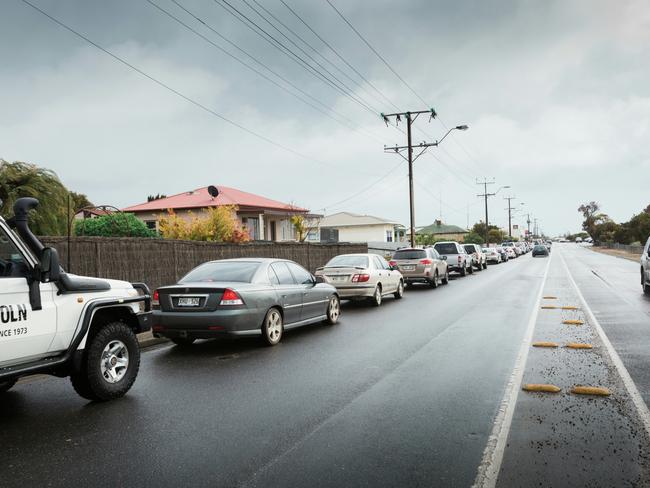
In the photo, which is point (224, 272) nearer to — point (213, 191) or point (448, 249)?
point (448, 249)

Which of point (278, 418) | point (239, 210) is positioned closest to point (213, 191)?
point (239, 210)

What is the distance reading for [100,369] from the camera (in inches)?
239

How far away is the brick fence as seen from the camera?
13930 millimetres

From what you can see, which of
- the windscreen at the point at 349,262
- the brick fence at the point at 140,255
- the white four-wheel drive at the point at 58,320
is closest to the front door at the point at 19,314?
the white four-wheel drive at the point at 58,320

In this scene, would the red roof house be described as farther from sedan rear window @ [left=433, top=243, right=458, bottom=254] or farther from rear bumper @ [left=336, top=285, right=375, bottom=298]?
rear bumper @ [left=336, top=285, right=375, bottom=298]

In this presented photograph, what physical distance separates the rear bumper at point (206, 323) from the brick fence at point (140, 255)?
485 cm

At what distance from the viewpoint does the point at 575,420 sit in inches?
207

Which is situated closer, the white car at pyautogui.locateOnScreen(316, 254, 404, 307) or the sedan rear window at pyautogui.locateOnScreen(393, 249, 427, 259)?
the white car at pyautogui.locateOnScreen(316, 254, 404, 307)

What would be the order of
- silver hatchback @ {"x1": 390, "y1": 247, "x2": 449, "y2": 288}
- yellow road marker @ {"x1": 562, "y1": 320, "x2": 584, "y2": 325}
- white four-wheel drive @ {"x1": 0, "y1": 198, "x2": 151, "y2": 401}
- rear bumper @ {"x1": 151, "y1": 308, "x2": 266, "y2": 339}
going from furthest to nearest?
silver hatchback @ {"x1": 390, "y1": 247, "x2": 449, "y2": 288} → yellow road marker @ {"x1": 562, "y1": 320, "x2": 584, "y2": 325} → rear bumper @ {"x1": 151, "y1": 308, "x2": 266, "y2": 339} → white four-wheel drive @ {"x1": 0, "y1": 198, "x2": 151, "y2": 401}

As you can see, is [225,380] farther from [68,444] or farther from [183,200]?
[183,200]

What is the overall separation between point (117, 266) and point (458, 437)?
12.3m

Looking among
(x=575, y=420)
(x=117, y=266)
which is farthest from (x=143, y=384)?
(x=117, y=266)

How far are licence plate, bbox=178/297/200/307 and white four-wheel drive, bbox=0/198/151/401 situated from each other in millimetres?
2117

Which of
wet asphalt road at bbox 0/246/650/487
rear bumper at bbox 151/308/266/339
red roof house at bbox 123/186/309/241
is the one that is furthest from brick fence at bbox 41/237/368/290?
red roof house at bbox 123/186/309/241
